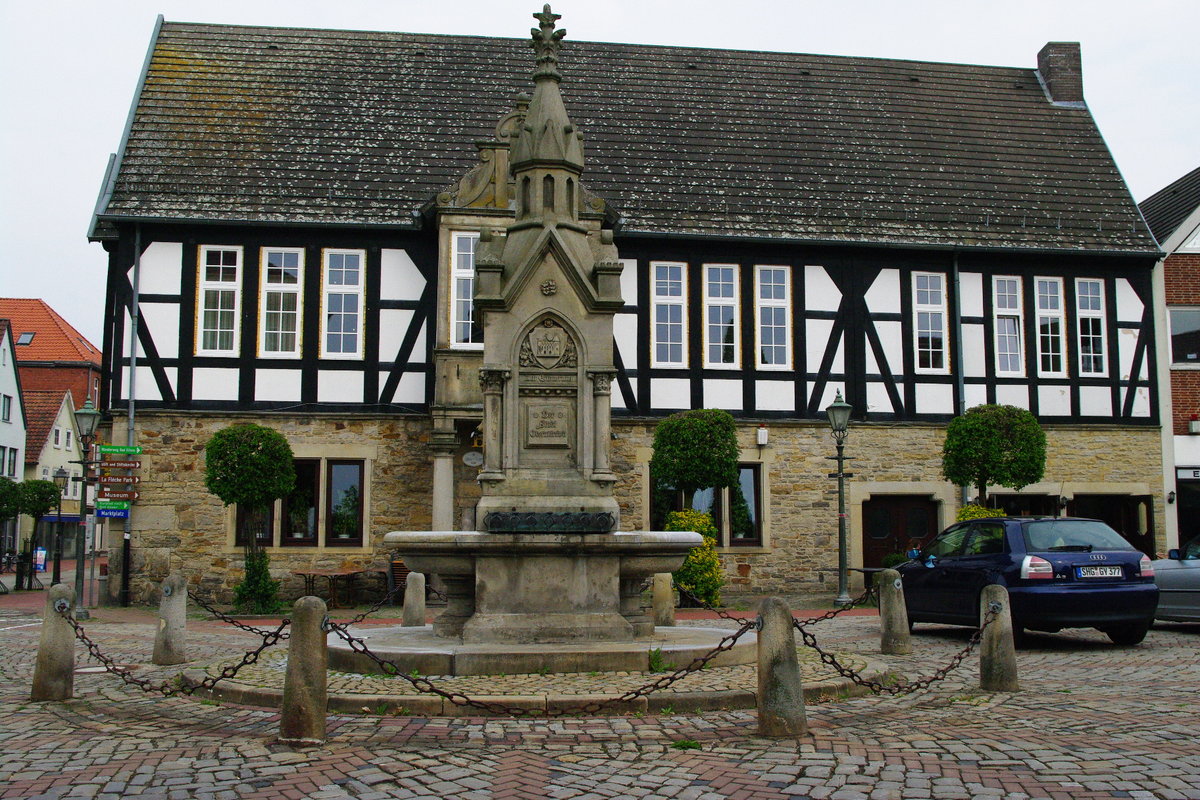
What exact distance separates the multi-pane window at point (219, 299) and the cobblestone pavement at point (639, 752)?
11.6m

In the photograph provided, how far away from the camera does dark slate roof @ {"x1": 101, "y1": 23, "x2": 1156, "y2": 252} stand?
20703mm

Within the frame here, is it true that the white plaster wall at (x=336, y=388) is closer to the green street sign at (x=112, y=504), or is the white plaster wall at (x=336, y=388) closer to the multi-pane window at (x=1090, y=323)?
the green street sign at (x=112, y=504)

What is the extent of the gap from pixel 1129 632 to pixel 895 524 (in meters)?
8.91

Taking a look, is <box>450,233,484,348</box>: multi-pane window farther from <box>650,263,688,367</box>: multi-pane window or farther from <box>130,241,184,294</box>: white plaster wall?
<box>130,241,184,294</box>: white plaster wall

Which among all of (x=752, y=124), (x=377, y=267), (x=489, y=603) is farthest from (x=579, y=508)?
(x=752, y=124)

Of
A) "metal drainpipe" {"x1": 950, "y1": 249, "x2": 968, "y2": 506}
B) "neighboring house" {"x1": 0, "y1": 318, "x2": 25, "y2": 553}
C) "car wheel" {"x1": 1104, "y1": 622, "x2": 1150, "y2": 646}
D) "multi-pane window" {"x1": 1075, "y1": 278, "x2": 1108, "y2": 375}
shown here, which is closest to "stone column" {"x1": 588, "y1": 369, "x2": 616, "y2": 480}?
"car wheel" {"x1": 1104, "y1": 622, "x2": 1150, "y2": 646}

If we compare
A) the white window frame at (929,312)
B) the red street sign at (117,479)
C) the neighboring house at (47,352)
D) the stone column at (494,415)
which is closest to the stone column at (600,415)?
the stone column at (494,415)

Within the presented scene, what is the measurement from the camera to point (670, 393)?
2055 centimetres

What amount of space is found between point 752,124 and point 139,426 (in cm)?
1350

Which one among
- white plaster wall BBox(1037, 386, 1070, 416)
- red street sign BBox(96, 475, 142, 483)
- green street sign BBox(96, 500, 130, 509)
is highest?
white plaster wall BBox(1037, 386, 1070, 416)

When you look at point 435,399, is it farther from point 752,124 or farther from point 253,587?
point 752,124

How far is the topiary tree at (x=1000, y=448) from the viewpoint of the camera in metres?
18.8

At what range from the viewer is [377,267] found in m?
20.2

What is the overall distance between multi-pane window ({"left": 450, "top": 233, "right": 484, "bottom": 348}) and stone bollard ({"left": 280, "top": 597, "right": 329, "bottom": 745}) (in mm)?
12964
